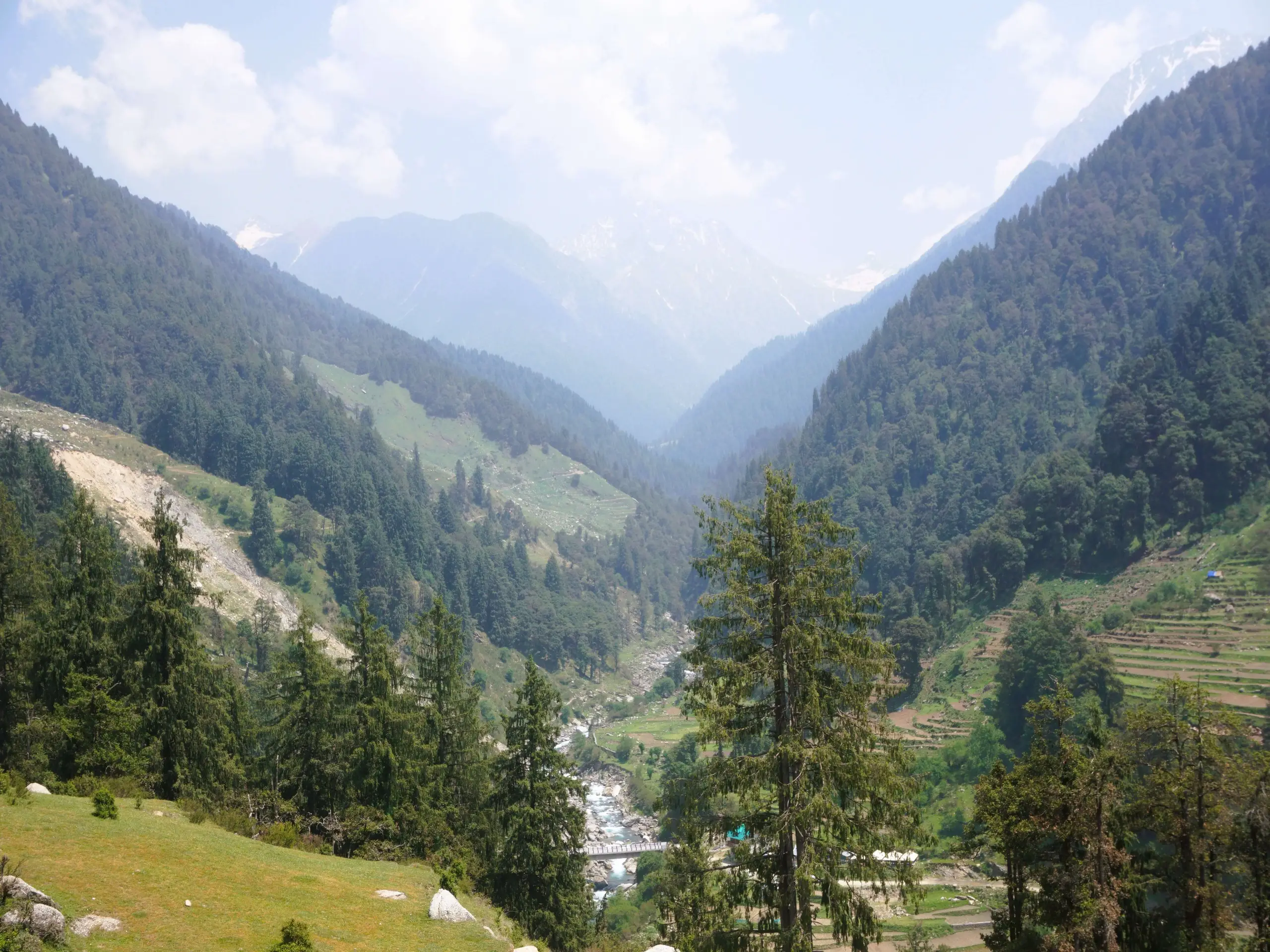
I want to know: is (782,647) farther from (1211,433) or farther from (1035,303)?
(1035,303)

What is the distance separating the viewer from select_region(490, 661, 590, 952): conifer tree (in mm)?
30703

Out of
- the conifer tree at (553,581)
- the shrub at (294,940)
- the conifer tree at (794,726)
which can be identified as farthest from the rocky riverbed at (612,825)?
the conifer tree at (553,581)

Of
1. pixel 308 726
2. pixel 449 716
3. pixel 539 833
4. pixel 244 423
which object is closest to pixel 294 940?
pixel 539 833

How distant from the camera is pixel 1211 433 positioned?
109 meters

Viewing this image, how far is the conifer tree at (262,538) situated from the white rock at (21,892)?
13086 centimetres

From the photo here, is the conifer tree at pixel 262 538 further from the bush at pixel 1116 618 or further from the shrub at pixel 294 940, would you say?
the shrub at pixel 294 940

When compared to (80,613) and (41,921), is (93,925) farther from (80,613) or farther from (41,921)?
(80,613)

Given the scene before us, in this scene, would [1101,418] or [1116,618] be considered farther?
[1101,418]

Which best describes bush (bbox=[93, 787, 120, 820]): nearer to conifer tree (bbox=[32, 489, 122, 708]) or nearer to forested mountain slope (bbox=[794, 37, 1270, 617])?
conifer tree (bbox=[32, 489, 122, 708])


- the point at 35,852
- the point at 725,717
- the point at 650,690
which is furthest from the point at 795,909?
the point at 650,690

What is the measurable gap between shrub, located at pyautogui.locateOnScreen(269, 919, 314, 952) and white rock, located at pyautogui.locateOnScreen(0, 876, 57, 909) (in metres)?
4.33

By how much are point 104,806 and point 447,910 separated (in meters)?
10.6

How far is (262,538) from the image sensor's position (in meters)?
138

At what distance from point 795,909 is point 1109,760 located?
10804 mm
